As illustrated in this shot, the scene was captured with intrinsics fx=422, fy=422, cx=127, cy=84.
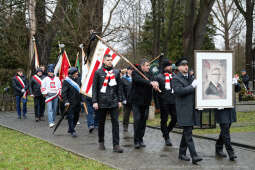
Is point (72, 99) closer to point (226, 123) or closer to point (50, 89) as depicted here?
point (50, 89)

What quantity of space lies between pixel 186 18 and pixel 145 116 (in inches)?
344

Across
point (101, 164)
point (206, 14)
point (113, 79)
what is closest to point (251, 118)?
point (206, 14)

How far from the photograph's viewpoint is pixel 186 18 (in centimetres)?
1789

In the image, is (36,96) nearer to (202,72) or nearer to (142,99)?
(142,99)

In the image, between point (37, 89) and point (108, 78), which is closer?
point (108, 78)

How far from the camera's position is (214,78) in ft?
27.6

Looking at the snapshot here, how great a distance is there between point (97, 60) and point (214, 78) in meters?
3.70

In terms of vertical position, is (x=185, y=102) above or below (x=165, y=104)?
above

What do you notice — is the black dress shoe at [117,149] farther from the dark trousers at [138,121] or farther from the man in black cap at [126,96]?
the man in black cap at [126,96]

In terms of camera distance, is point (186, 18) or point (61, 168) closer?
point (61, 168)

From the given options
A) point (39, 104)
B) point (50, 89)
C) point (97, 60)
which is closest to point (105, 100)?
point (97, 60)

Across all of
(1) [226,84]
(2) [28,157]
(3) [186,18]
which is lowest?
(2) [28,157]

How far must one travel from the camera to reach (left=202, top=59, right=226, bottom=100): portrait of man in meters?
8.30

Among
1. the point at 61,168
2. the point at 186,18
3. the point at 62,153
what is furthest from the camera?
the point at 186,18
